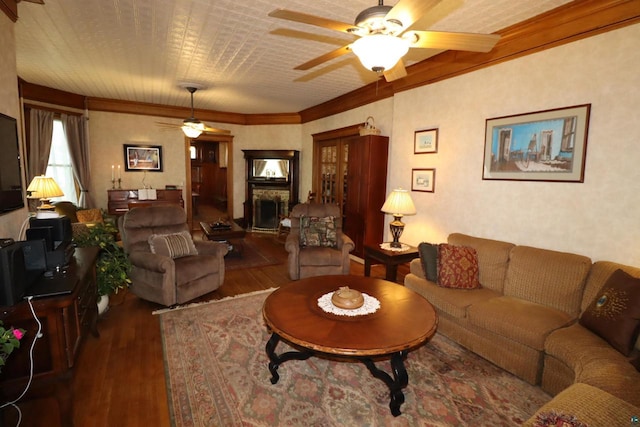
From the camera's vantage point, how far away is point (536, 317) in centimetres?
229

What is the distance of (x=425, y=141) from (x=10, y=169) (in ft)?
13.3

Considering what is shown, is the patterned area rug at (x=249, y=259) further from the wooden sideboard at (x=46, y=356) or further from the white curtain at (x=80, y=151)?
the white curtain at (x=80, y=151)

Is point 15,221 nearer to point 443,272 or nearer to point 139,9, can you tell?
point 139,9

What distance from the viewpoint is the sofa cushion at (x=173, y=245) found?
3.45m

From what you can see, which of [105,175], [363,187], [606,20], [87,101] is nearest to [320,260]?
[363,187]

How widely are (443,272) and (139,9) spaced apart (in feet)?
11.6

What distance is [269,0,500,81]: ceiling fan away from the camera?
4.84 feet

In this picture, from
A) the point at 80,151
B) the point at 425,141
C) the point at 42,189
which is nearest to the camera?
the point at 42,189

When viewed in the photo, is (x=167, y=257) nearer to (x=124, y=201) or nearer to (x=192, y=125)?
(x=192, y=125)

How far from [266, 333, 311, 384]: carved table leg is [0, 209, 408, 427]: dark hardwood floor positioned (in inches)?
26.8

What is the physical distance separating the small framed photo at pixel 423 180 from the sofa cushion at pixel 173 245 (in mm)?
2924

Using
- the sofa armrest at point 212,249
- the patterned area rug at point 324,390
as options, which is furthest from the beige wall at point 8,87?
the sofa armrest at point 212,249

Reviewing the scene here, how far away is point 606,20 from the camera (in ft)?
7.73

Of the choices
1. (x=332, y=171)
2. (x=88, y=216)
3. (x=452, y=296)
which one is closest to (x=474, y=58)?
(x=452, y=296)
